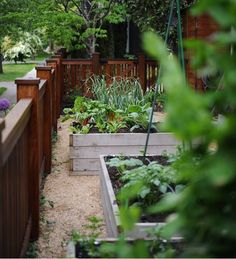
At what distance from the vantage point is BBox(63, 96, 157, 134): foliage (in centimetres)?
561

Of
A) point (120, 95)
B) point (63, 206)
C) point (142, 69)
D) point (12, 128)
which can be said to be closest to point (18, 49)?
point (142, 69)

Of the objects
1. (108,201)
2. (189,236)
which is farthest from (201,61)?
(108,201)

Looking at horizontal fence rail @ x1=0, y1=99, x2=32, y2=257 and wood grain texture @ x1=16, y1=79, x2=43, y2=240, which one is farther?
wood grain texture @ x1=16, y1=79, x2=43, y2=240

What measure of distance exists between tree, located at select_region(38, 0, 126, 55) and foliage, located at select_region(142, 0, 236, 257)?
9250 millimetres

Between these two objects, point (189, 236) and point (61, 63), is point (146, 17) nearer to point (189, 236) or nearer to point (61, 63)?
point (61, 63)

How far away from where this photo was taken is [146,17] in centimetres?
967

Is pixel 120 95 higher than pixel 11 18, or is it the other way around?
pixel 11 18

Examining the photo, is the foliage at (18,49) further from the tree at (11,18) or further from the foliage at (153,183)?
the foliage at (153,183)

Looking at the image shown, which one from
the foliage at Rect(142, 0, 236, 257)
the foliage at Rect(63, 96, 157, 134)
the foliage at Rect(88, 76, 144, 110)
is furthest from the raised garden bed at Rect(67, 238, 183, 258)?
the foliage at Rect(88, 76, 144, 110)

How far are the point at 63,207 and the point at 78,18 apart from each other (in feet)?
22.3

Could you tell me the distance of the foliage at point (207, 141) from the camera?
1058 mm

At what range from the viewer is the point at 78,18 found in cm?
1047

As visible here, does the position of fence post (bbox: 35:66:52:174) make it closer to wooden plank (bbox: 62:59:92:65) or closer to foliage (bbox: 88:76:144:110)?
foliage (bbox: 88:76:144:110)

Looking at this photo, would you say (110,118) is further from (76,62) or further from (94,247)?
(76,62)
